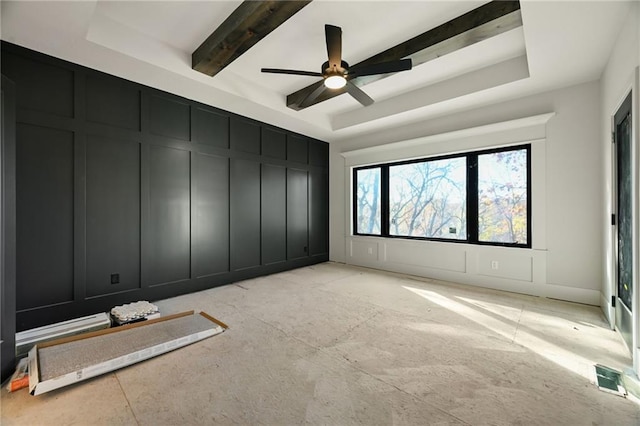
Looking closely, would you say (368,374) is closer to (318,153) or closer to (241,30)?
(241,30)

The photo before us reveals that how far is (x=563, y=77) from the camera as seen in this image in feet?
10.8

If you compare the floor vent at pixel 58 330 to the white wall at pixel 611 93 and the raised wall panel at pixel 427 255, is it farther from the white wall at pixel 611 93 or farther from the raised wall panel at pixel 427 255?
the white wall at pixel 611 93

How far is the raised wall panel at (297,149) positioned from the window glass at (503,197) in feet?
10.9

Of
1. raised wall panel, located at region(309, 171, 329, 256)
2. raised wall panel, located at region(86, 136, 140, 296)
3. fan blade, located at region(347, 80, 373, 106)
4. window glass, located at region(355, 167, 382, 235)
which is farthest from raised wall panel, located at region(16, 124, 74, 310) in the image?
window glass, located at region(355, 167, 382, 235)

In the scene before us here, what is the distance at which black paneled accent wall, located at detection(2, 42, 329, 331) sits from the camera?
2760mm

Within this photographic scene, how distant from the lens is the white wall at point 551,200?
3393mm

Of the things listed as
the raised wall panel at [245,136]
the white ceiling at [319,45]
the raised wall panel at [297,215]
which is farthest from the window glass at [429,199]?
the raised wall panel at [245,136]

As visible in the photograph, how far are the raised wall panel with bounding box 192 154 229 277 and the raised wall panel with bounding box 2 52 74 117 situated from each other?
1517mm

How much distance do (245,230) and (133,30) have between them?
9.83 ft

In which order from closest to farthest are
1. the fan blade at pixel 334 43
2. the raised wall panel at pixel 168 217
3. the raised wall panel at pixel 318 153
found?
the fan blade at pixel 334 43
the raised wall panel at pixel 168 217
the raised wall panel at pixel 318 153

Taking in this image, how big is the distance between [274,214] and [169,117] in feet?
7.67

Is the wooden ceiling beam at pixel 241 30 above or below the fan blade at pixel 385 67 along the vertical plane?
above

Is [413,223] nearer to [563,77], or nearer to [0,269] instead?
[563,77]

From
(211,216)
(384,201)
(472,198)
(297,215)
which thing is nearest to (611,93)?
(472,198)
